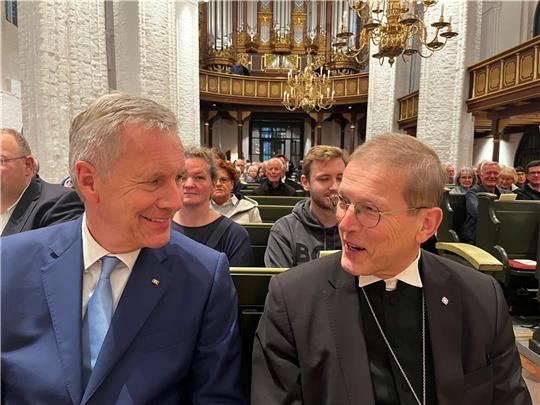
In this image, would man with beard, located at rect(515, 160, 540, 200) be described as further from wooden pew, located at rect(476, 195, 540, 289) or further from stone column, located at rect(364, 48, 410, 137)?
stone column, located at rect(364, 48, 410, 137)

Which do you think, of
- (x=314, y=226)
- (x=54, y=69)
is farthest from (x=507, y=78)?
(x=54, y=69)

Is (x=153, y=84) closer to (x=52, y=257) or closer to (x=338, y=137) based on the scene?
(x=52, y=257)

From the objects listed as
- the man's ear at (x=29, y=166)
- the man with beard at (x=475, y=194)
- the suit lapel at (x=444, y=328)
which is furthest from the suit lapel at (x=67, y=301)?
the man with beard at (x=475, y=194)

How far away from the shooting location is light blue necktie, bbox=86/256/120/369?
1.20 m

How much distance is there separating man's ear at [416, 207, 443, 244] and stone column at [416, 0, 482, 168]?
911 centimetres

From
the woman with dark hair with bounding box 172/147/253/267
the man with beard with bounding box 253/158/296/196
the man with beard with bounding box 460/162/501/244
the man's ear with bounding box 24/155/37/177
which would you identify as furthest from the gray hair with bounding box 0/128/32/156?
the man with beard with bounding box 460/162/501/244

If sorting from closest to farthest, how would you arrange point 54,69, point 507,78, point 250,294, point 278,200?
point 250,294
point 54,69
point 278,200
point 507,78

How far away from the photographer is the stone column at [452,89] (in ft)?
30.9

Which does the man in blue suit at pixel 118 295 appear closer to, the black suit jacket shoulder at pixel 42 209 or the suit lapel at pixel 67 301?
the suit lapel at pixel 67 301

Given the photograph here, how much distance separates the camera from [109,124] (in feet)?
3.83

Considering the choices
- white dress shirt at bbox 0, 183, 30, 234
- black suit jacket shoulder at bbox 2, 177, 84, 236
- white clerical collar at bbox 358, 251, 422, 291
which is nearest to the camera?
white clerical collar at bbox 358, 251, 422, 291

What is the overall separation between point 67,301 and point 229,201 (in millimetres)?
2527

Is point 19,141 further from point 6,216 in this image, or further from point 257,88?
point 257,88

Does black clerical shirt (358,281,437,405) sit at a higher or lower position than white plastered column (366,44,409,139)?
lower
